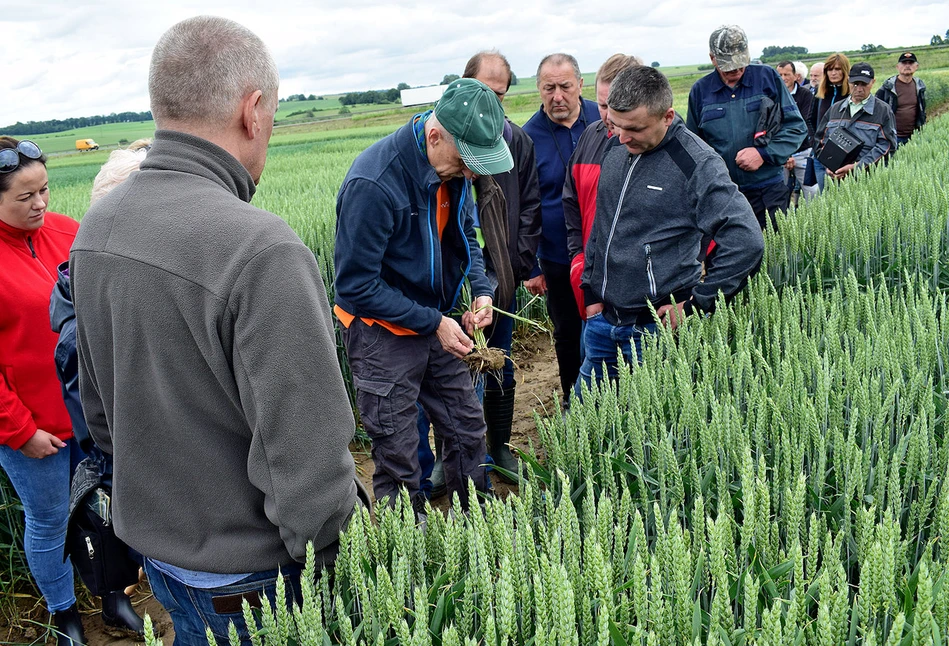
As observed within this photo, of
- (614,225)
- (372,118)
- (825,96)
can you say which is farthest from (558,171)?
(372,118)

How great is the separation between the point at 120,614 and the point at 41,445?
2.91 feet

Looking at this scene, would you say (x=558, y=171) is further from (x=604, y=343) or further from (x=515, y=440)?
(x=515, y=440)

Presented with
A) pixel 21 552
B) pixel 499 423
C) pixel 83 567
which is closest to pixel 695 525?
pixel 83 567

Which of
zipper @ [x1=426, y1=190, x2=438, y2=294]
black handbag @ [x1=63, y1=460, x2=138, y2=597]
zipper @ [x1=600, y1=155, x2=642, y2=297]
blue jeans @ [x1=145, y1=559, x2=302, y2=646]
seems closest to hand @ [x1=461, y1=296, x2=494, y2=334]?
zipper @ [x1=426, y1=190, x2=438, y2=294]

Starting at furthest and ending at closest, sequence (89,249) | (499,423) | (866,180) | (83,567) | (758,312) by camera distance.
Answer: (866,180) → (499,423) → (758,312) → (83,567) → (89,249)

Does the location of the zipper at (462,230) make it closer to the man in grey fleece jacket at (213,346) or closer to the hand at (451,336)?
the hand at (451,336)

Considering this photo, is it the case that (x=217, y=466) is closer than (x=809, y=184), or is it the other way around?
(x=217, y=466)

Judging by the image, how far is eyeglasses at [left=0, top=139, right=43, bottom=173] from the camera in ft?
8.79

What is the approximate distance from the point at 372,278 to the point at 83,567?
1.32m

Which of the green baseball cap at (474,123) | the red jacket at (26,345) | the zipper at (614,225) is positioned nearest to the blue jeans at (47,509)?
the red jacket at (26,345)

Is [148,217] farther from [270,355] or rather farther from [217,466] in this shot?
[217,466]

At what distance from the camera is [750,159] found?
17.3ft

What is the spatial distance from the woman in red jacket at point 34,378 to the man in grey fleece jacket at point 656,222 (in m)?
2.03

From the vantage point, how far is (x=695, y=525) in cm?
144
